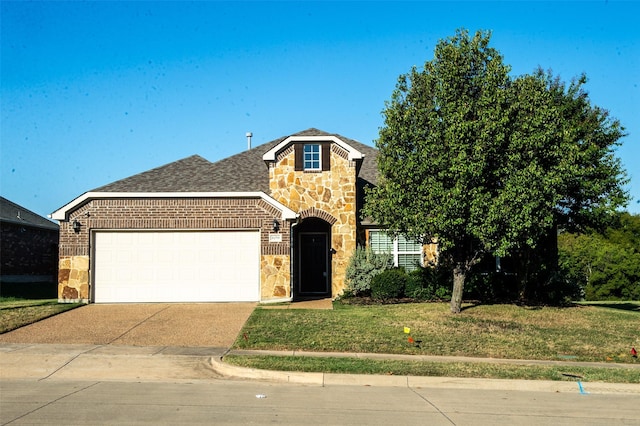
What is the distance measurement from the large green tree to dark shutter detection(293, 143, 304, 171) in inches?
173

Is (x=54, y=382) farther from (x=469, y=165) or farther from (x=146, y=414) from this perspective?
(x=469, y=165)

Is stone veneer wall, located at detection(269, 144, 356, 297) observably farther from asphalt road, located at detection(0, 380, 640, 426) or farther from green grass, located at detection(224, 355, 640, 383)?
asphalt road, located at detection(0, 380, 640, 426)

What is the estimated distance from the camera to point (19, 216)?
1075 inches

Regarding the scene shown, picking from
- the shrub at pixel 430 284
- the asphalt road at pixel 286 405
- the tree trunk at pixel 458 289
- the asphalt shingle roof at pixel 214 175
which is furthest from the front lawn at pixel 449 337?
the asphalt shingle roof at pixel 214 175

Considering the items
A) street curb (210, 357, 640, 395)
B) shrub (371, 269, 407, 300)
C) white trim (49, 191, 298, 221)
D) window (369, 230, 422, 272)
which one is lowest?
street curb (210, 357, 640, 395)

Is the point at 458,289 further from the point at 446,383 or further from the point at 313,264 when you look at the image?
the point at 313,264

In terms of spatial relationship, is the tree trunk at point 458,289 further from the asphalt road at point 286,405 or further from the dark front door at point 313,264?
the asphalt road at point 286,405

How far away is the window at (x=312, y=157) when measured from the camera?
20328mm

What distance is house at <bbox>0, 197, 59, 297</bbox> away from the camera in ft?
81.9

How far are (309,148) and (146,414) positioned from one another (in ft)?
46.6

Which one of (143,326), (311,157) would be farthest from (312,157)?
(143,326)

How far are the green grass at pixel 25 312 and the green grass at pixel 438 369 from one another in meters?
6.47

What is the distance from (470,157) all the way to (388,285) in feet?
18.8

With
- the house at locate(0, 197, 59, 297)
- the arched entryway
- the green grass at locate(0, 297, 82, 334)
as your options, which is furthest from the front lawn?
the house at locate(0, 197, 59, 297)
